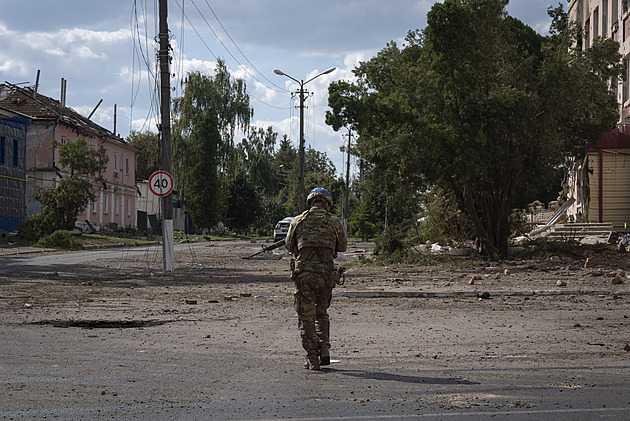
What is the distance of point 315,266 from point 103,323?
4.59m

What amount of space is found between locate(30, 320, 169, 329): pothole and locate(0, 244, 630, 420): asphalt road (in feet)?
0.09

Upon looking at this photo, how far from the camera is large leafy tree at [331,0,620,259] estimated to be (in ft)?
75.3

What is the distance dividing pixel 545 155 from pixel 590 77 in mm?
2774

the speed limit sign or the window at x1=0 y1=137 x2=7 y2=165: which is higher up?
the window at x1=0 y1=137 x2=7 y2=165

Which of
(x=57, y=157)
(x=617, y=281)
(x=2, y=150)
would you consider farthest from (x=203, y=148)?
(x=617, y=281)

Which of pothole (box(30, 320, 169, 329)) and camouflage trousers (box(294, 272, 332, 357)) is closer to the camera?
camouflage trousers (box(294, 272, 332, 357))

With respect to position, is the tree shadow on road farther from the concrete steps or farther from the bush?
the bush

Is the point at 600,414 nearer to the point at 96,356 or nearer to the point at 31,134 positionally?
the point at 96,356

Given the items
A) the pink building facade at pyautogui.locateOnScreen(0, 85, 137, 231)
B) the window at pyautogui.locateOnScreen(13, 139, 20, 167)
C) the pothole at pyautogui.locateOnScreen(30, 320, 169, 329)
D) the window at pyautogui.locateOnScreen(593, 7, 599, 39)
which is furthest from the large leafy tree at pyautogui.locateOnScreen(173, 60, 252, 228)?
the pothole at pyautogui.locateOnScreen(30, 320, 169, 329)

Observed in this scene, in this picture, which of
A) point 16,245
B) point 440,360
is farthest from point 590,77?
point 16,245

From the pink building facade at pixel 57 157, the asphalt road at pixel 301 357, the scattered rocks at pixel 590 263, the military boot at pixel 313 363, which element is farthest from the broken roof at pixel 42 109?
the military boot at pixel 313 363

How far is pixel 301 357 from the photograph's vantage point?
28.9 ft

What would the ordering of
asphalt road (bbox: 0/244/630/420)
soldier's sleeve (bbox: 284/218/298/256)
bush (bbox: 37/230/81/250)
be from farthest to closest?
bush (bbox: 37/230/81/250), soldier's sleeve (bbox: 284/218/298/256), asphalt road (bbox: 0/244/630/420)

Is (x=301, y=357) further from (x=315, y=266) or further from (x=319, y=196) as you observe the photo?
(x=319, y=196)
